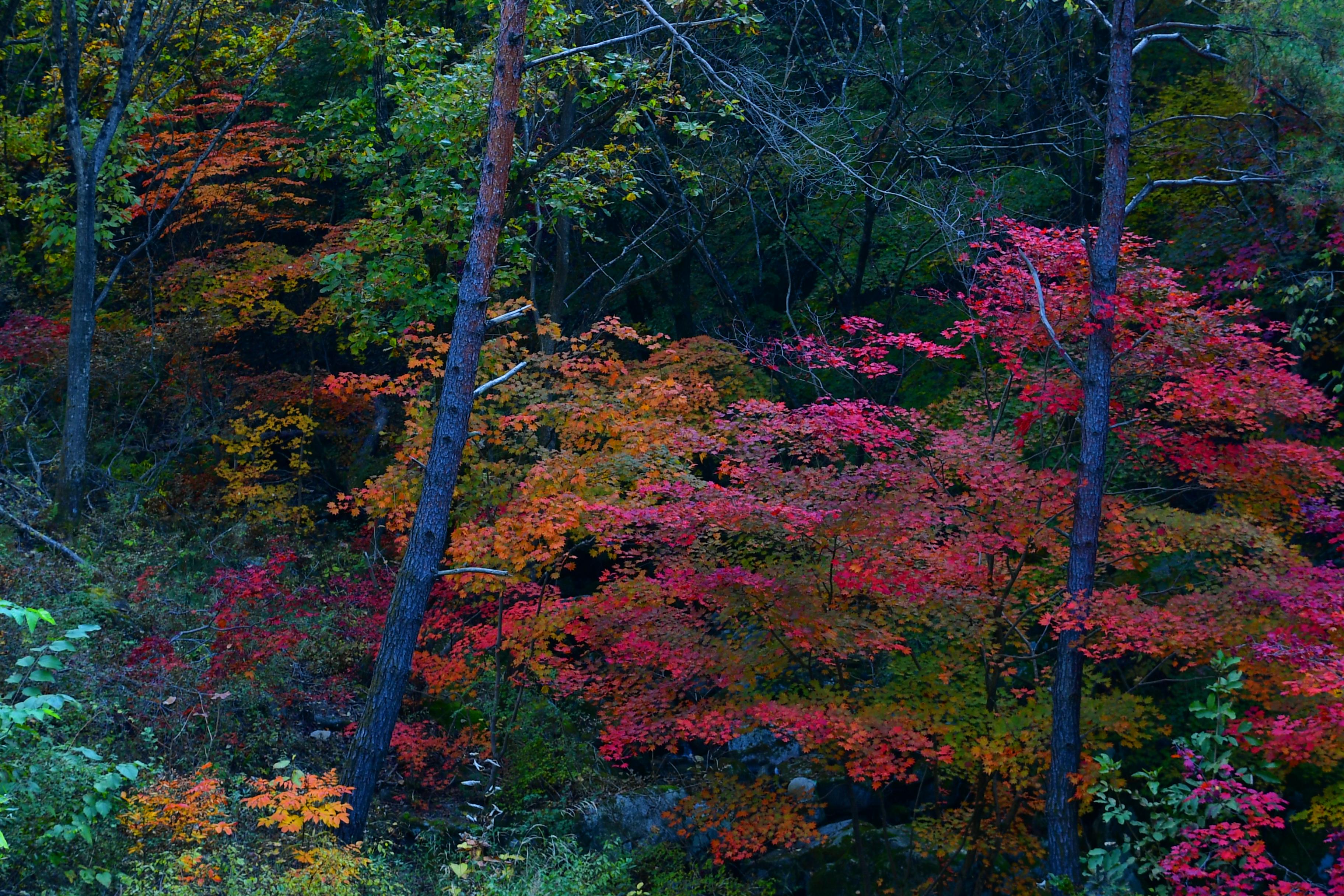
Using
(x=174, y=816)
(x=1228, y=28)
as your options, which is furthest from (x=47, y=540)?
(x=1228, y=28)

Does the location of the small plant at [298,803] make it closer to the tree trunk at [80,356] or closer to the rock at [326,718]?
the rock at [326,718]

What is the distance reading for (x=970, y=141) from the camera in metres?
15.2

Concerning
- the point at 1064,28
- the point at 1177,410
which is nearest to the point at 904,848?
the point at 1177,410

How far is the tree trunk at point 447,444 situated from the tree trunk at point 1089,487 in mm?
5133

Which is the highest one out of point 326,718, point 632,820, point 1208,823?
point 1208,823

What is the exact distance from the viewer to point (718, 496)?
792cm

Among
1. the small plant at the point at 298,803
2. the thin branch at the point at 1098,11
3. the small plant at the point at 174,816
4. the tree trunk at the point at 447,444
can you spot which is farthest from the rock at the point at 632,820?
the thin branch at the point at 1098,11

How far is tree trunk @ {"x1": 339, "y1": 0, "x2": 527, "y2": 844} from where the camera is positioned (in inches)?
286

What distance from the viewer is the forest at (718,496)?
7.31 m

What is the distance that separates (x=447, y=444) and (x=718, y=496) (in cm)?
225

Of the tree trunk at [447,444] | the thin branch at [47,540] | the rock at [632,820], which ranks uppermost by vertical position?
the tree trunk at [447,444]

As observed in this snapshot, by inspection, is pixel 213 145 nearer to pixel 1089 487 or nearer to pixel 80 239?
pixel 80 239

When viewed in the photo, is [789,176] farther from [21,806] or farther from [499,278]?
[21,806]

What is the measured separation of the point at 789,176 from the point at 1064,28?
19.0 ft
